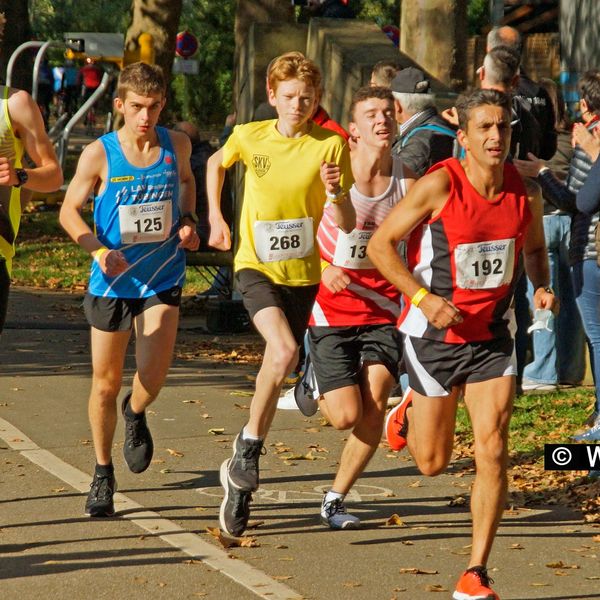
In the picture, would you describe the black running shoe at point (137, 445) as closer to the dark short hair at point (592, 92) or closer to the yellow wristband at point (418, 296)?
the yellow wristband at point (418, 296)

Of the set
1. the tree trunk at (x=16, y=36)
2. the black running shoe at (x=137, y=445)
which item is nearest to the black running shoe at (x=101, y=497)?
the black running shoe at (x=137, y=445)

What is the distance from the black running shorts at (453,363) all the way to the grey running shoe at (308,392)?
108cm

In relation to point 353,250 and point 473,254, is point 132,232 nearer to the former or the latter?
point 353,250

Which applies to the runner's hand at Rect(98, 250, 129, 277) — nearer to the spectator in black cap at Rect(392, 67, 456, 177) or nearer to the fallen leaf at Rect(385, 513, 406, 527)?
the fallen leaf at Rect(385, 513, 406, 527)

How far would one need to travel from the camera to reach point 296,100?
23.4 feet

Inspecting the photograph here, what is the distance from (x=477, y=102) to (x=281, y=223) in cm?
137

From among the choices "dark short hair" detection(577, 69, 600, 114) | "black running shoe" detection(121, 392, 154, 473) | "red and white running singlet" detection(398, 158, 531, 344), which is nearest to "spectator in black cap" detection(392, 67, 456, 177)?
"dark short hair" detection(577, 69, 600, 114)

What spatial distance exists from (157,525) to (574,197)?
10.3ft

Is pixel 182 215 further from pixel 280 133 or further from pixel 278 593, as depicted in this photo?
pixel 278 593

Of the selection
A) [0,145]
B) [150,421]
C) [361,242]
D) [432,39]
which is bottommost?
[150,421]

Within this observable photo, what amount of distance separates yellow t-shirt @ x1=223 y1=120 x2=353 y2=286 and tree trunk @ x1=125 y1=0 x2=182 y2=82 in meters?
14.1

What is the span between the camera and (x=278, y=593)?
591cm

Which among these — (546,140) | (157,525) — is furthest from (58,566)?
(546,140)

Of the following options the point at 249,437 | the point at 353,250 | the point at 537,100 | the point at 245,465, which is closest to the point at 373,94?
the point at 353,250
